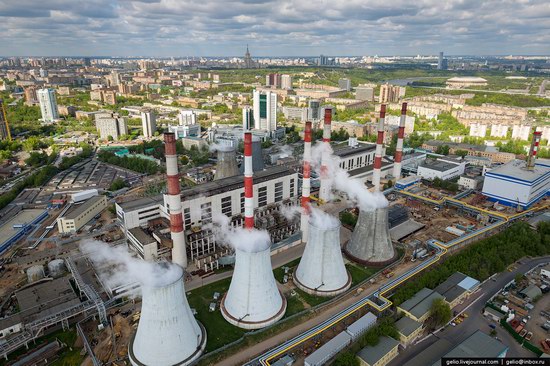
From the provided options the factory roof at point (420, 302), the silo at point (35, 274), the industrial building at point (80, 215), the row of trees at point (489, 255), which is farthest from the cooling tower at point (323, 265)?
the industrial building at point (80, 215)

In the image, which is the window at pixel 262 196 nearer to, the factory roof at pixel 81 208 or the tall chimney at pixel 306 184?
the tall chimney at pixel 306 184

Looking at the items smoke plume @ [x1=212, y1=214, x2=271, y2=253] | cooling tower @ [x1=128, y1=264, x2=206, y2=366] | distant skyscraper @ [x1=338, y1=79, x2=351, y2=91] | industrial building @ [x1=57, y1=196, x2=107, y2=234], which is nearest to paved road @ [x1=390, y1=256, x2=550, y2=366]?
smoke plume @ [x1=212, y1=214, x2=271, y2=253]

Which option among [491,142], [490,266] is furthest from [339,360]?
[491,142]

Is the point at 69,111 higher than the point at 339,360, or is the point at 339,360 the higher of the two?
the point at 69,111

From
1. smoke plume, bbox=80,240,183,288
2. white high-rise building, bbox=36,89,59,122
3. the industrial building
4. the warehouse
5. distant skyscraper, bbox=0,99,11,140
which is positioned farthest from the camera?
white high-rise building, bbox=36,89,59,122

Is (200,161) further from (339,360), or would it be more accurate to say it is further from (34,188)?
(339,360)

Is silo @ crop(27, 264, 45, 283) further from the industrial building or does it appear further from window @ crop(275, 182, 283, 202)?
window @ crop(275, 182, 283, 202)

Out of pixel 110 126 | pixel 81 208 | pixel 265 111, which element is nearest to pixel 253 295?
pixel 81 208

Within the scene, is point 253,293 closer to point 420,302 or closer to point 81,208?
point 420,302
